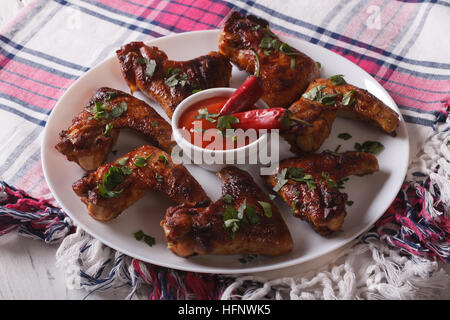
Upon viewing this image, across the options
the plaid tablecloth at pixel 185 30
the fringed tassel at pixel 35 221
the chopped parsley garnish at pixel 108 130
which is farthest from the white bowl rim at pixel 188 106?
the plaid tablecloth at pixel 185 30

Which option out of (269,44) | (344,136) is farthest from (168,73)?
(344,136)

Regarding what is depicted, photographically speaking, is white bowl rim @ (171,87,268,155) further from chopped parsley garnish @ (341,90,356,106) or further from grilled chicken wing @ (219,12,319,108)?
chopped parsley garnish @ (341,90,356,106)

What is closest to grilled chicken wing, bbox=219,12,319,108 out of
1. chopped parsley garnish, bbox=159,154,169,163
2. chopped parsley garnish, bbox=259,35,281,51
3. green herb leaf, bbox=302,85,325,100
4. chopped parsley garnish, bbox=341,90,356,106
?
chopped parsley garnish, bbox=259,35,281,51

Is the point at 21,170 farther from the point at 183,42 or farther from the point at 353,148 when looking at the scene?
the point at 353,148

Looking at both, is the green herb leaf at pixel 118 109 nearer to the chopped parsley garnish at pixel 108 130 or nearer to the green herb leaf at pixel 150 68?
the chopped parsley garnish at pixel 108 130

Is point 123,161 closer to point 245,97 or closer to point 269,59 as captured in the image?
point 245,97
